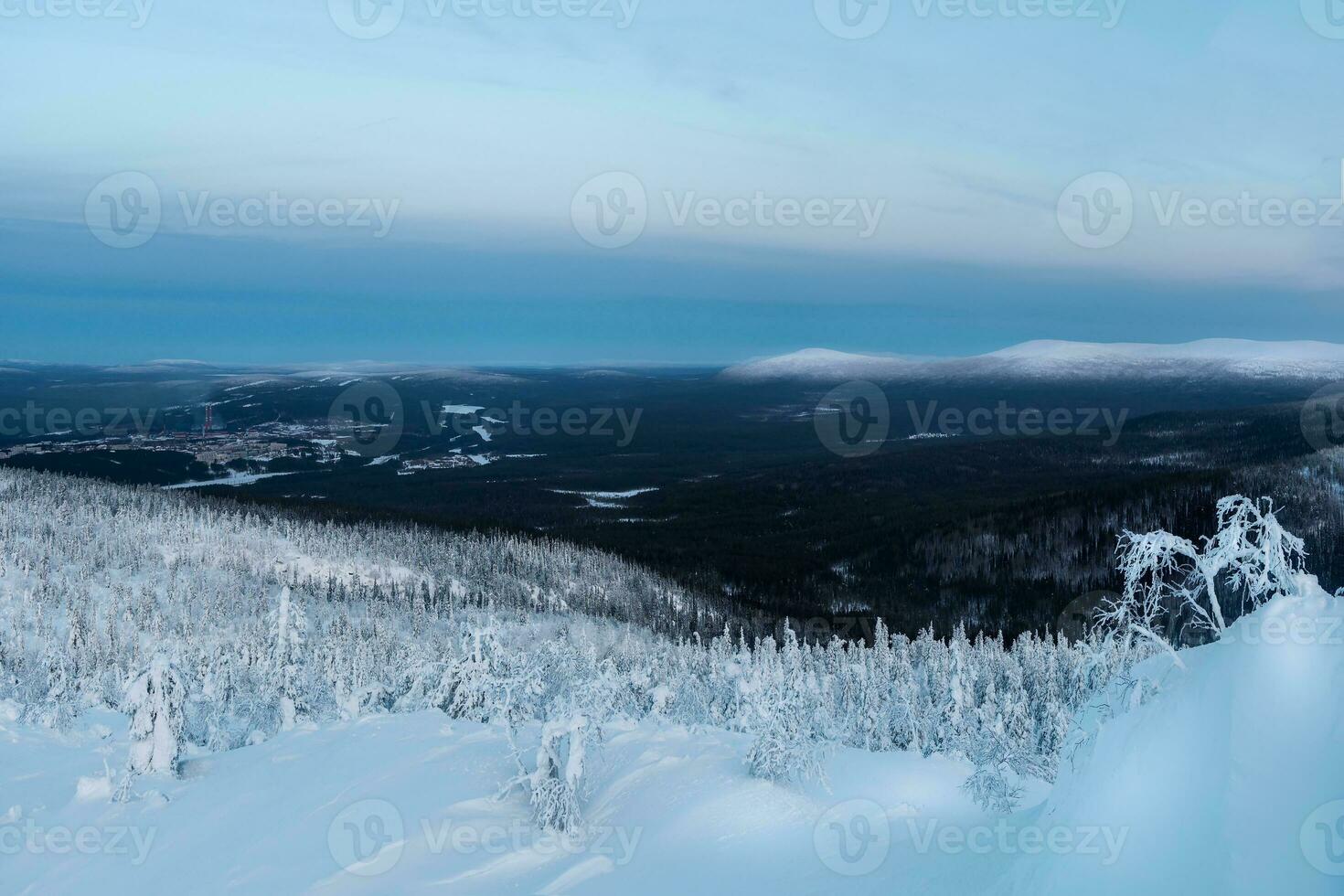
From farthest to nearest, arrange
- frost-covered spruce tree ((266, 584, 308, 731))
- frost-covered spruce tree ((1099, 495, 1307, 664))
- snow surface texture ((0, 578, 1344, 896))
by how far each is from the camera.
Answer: frost-covered spruce tree ((266, 584, 308, 731))
frost-covered spruce tree ((1099, 495, 1307, 664))
snow surface texture ((0, 578, 1344, 896))

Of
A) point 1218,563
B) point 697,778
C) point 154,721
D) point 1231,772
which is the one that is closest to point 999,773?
point 697,778

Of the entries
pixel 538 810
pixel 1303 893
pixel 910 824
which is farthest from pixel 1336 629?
pixel 538 810

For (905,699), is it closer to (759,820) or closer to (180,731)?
(759,820)

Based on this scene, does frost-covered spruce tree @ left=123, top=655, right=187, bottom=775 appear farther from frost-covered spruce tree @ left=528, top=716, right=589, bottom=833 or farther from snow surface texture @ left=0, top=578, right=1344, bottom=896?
frost-covered spruce tree @ left=528, top=716, right=589, bottom=833

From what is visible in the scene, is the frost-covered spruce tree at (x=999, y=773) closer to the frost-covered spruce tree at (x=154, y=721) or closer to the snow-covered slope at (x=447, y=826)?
the snow-covered slope at (x=447, y=826)

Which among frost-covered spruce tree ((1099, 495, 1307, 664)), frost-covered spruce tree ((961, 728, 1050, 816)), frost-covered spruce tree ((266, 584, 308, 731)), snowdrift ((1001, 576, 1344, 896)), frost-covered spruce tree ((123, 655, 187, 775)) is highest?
frost-covered spruce tree ((1099, 495, 1307, 664))

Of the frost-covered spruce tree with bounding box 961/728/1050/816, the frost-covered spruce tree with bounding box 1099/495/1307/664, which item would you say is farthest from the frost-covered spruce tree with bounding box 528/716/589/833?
the frost-covered spruce tree with bounding box 1099/495/1307/664
